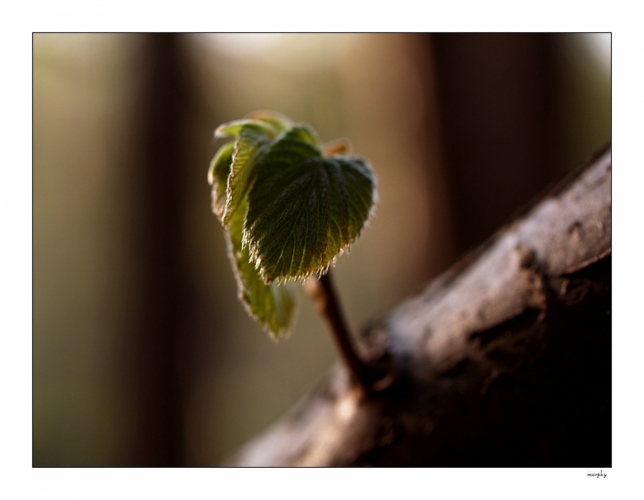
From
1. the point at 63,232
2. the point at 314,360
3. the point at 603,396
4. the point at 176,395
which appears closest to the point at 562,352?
the point at 603,396

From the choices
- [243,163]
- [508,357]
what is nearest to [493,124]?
[508,357]

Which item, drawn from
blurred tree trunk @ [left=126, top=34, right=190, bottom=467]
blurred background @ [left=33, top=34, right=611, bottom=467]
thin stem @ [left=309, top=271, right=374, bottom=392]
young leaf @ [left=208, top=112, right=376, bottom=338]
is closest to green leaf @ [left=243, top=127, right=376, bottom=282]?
young leaf @ [left=208, top=112, right=376, bottom=338]

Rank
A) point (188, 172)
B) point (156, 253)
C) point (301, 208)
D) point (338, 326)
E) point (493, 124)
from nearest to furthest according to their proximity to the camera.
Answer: point (301, 208), point (338, 326), point (493, 124), point (156, 253), point (188, 172)

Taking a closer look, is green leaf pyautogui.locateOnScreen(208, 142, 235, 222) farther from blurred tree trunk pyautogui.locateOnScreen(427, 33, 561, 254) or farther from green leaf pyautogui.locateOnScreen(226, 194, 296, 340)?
blurred tree trunk pyautogui.locateOnScreen(427, 33, 561, 254)

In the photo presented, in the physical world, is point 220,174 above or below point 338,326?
above

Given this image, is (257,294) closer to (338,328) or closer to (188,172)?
(338,328)
